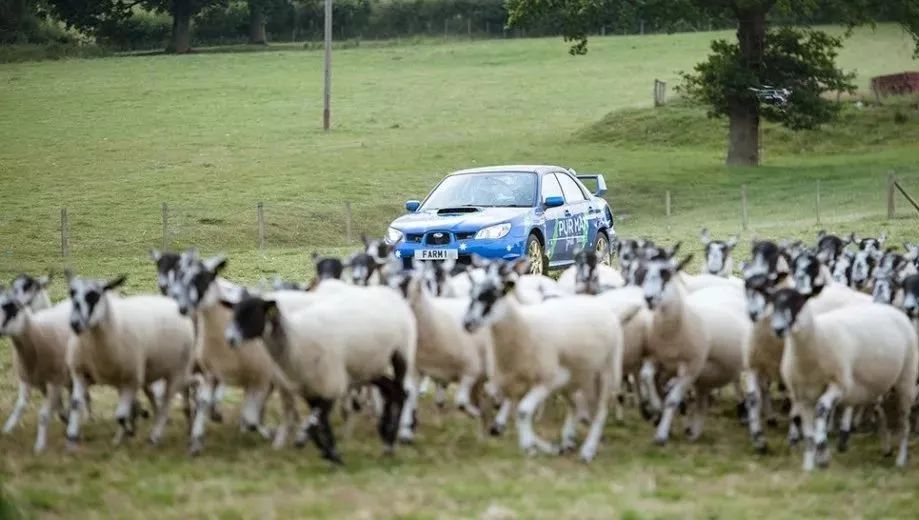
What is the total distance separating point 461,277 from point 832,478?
241 inches

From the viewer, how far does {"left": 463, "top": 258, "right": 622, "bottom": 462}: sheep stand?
41.8 feet

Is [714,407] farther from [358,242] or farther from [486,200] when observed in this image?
[358,242]

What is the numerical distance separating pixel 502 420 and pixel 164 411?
9.84 ft

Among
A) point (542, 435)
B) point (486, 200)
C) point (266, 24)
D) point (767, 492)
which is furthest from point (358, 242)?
point (266, 24)

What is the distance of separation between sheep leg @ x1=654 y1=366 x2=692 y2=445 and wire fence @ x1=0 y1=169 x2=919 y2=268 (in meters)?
19.1

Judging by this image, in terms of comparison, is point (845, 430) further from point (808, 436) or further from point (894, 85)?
point (894, 85)

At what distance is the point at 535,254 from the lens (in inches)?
918

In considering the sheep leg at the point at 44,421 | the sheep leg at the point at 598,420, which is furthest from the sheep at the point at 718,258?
the sheep leg at the point at 44,421

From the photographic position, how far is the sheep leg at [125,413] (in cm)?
1297

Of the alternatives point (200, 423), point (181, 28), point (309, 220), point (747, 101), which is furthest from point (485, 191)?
point (181, 28)

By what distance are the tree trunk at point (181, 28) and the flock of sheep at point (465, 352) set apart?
60.7 metres

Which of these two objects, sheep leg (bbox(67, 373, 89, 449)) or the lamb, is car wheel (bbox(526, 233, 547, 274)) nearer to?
the lamb

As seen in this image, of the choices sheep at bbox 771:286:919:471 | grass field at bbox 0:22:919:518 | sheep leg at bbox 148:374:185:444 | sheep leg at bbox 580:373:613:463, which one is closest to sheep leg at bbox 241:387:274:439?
grass field at bbox 0:22:919:518

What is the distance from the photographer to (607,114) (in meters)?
60.7
